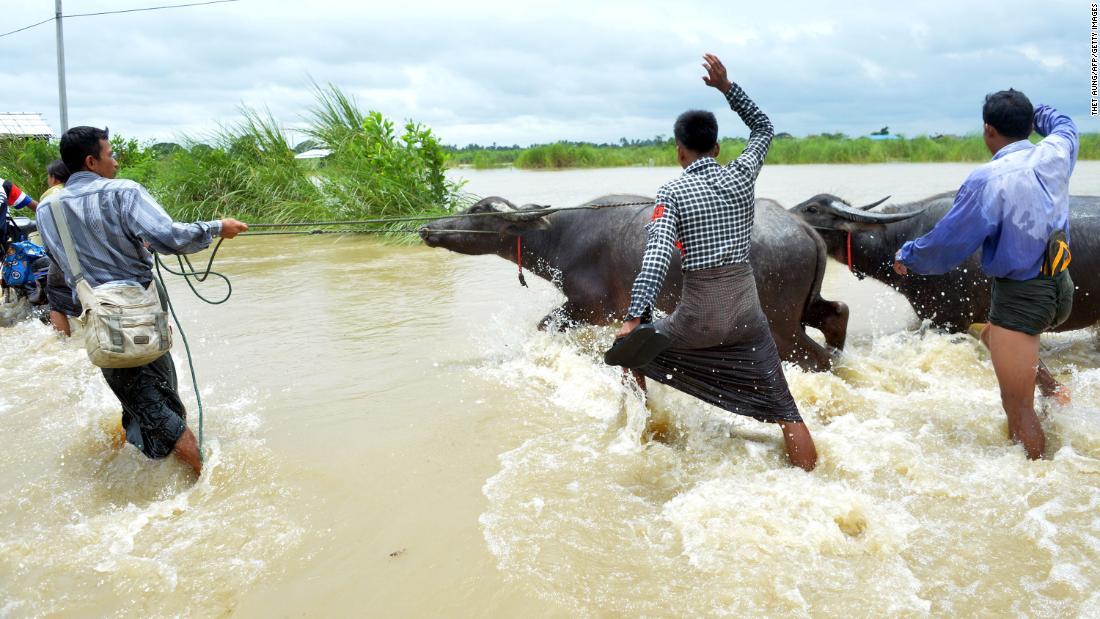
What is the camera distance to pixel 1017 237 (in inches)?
126

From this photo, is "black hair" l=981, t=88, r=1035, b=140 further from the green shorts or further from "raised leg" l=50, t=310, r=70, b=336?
"raised leg" l=50, t=310, r=70, b=336

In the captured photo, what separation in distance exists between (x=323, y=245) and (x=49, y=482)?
8.76m

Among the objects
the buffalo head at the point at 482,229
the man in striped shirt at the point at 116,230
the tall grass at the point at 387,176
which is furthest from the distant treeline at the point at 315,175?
the man in striped shirt at the point at 116,230

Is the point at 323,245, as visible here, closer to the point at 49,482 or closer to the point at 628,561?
the point at 49,482

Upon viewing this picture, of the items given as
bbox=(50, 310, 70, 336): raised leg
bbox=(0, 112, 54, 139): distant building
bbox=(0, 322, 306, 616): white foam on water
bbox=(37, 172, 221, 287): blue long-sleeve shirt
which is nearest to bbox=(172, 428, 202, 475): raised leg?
bbox=(0, 322, 306, 616): white foam on water

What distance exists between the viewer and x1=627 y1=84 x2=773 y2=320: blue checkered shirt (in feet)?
10.2

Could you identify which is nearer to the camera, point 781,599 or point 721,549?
point 781,599

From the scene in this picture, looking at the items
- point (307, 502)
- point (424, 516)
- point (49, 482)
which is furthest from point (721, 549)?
point (49, 482)

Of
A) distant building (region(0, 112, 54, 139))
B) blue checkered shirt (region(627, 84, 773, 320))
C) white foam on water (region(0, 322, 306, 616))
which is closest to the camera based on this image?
white foam on water (region(0, 322, 306, 616))

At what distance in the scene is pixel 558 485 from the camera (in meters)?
3.39

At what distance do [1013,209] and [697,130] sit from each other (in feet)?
4.26

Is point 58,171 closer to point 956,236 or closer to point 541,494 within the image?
point 541,494

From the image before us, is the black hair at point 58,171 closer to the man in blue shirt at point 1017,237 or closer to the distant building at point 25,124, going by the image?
the man in blue shirt at point 1017,237

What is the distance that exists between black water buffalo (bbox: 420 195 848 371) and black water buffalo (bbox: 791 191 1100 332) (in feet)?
2.32
